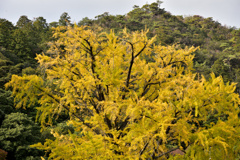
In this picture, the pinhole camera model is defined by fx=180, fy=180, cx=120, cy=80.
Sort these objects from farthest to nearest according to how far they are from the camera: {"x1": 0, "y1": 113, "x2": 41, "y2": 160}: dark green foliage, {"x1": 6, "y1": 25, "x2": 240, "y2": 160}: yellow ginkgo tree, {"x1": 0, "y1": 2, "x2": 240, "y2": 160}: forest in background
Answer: {"x1": 0, "y1": 2, "x2": 240, "y2": 160}: forest in background → {"x1": 0, "y1": 113, "x2": 41, "y2": 160}: dark green foliage → {"x1": 6, "y1": 25, "x2": 240, "y2": 160}: yellow ginkgo tree

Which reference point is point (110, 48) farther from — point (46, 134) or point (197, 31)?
point (197, 31)

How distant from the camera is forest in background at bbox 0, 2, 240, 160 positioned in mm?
9930

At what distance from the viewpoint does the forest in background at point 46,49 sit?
9930 mm

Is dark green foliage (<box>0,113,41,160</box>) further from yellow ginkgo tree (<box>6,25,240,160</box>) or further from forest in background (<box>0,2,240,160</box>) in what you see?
yellow ginkgo tree (<box>6,25,240,160</box>)

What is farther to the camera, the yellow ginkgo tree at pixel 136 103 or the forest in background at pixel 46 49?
the forest in background at pixel 46 49

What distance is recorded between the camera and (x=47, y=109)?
4.04 meters

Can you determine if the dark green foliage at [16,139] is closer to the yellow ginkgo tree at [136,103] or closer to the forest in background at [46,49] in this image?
the forest in background at [46,49]

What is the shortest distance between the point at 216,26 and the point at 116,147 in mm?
55821

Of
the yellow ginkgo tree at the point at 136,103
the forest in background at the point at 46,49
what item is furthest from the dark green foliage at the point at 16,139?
the yellow ginkgo tree at the point at 136,103

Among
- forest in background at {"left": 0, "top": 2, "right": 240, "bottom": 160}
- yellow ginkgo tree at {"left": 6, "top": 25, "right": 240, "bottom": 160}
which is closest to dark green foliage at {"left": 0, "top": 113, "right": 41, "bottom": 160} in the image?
forest in background at {"left": 0, "top": 2, "right": 240, "bottom": 160}

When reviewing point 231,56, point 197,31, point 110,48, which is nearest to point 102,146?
point 110,48

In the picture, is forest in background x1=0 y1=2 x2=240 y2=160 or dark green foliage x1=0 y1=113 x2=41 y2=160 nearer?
dark green foliage x1=0 y1=113 x2=41 y2=160

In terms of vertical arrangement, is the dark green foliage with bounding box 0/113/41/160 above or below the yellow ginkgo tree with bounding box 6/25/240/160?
below

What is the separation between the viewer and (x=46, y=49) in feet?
82.2
